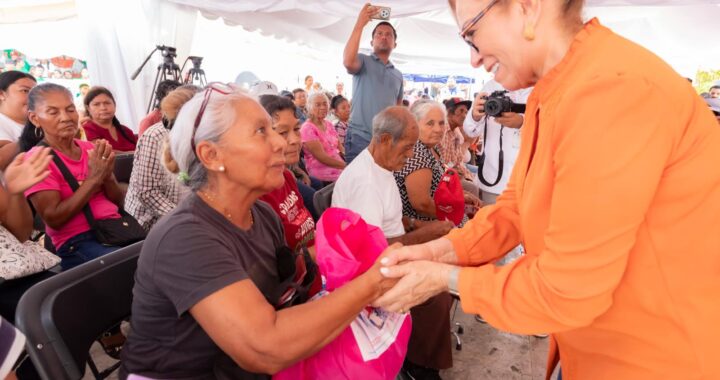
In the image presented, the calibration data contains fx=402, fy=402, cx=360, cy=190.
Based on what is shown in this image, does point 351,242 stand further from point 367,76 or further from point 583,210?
point 367,76

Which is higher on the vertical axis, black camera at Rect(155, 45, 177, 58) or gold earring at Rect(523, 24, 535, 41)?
gold earring at Rect(523, 24, 535, 41)

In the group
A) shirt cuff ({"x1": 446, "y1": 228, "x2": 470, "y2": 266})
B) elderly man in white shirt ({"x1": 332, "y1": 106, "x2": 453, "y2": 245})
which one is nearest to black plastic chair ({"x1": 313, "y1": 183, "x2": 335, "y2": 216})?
elderly man in white shirt ({"x1": 332, "y1": 106, "x2": 453, "y2": 245})

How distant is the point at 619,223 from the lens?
28.4 inches

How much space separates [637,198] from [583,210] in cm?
9

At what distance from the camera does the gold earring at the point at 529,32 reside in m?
0.86

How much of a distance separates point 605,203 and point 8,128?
4583 millimetres

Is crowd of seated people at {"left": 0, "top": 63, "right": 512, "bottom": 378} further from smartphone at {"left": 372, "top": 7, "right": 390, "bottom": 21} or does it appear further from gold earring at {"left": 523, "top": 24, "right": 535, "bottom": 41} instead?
smartphone at {"left": 372, "top": 7, "right": 390, "bottom": 21}

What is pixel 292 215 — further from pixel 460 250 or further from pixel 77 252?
pixel 77 252

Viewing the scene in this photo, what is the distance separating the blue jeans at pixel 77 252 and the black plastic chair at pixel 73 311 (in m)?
1.25

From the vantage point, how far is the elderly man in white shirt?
2.36 m

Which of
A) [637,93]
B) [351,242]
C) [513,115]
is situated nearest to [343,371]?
[351,242]

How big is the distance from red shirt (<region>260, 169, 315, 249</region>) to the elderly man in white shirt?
0.23 metres

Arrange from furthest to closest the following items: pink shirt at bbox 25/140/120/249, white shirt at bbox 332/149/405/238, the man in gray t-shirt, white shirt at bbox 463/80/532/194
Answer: the man in gray t-shirt → white shirt at bbox 463/80/532/194 → pink shirt at bbox 25/140/120/249 → white shirt at bbox 332/149/405/238

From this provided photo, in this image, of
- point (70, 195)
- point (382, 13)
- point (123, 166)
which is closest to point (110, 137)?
point (123, 166)
